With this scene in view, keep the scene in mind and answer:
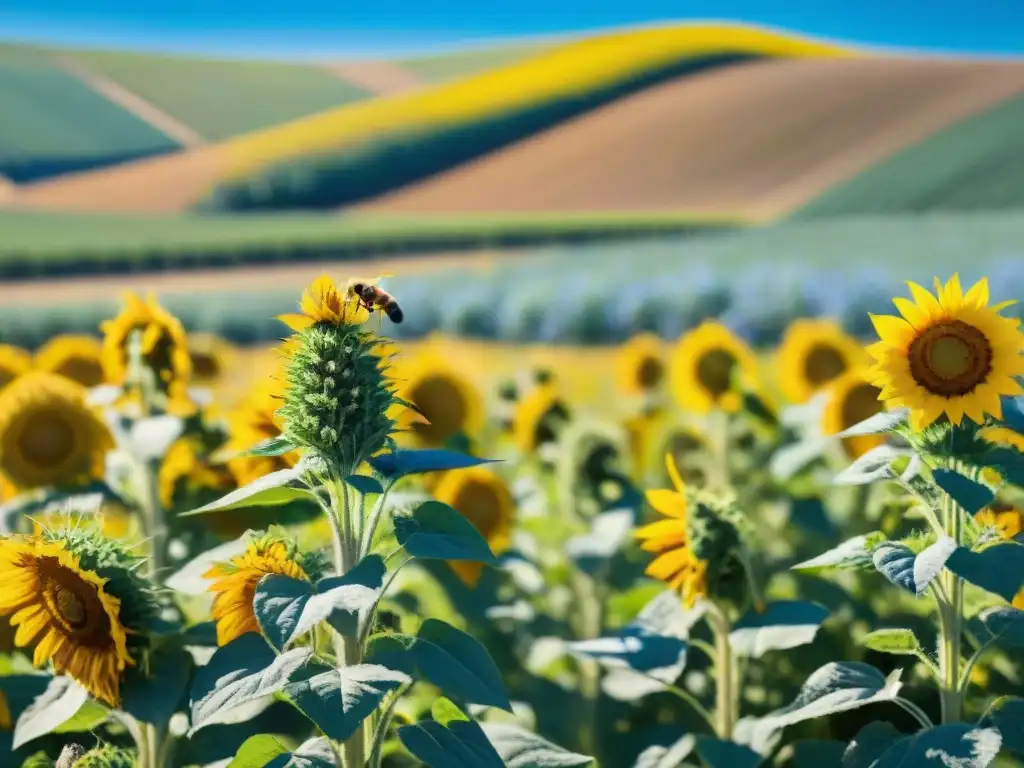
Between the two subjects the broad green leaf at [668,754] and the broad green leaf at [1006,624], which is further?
the broad green leaf at [668,754]

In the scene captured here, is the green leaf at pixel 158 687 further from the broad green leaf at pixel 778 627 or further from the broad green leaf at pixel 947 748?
the broad green leaf at pixel 947 748

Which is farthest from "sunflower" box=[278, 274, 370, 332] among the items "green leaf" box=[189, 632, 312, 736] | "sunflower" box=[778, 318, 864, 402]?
"sunflower" box=[778, 318, 864, 402]

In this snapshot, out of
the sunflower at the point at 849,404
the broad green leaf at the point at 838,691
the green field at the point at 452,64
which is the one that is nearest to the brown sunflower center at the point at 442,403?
the sunflower at the point at 849,404

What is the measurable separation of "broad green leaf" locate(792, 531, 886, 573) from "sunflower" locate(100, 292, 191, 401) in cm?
153

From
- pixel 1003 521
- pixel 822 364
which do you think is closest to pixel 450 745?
pixel 1003 521

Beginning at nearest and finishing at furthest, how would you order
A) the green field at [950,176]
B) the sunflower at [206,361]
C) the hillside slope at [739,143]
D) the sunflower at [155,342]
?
1. the sunflower at [155,342]
2. the sunflower at [206,361]
3. the green field at [950,176]
4. the hillside slope at [739,143]

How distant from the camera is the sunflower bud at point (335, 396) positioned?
1.62m

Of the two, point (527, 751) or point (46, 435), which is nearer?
point (527, 751)

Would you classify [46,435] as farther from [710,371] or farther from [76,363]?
[710,371]

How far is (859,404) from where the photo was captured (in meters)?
3.18

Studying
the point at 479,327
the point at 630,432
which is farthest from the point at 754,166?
the point at 630,432

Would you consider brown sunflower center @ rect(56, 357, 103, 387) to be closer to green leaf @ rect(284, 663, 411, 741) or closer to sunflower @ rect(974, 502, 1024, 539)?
green leaf @ rect(284, 663, 411, 741)

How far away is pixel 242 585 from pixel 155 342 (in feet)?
3.56

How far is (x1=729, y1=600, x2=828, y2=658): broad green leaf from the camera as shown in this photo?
2.08 m
